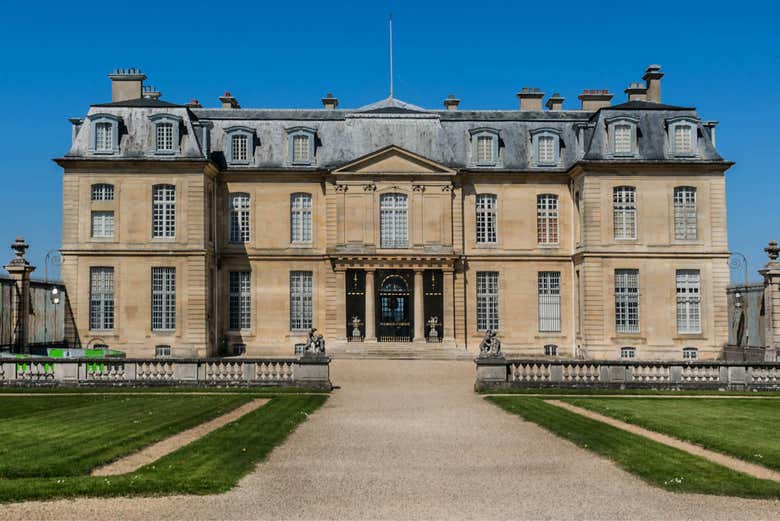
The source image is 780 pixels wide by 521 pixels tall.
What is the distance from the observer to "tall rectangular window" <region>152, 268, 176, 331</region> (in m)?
36.4

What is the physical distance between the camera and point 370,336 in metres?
37.2

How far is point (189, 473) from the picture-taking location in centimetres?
1084

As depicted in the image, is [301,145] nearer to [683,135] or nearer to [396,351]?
[396,351]

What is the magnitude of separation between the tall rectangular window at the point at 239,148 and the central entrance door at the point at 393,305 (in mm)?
7367

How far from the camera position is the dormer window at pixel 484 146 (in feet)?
127

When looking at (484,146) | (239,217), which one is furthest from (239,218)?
(484,146)

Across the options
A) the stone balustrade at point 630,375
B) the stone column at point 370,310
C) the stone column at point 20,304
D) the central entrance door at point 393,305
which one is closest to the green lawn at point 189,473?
the stone balustrade at point 630,375

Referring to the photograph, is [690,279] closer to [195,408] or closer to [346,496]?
[195,408]

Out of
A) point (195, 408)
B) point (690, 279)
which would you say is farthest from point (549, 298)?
point (195, 408)

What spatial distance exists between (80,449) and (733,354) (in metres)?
28.9

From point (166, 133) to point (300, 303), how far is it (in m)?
8.63

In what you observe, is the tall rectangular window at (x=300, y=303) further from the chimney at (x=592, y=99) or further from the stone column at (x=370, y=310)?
the chimney at (x=592, y=99)

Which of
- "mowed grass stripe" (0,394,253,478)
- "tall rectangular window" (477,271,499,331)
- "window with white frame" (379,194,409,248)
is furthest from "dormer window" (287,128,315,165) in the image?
"mowed grass stripe" (0,394,253,478)

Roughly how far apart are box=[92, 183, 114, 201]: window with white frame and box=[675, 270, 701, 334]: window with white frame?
22.5m
